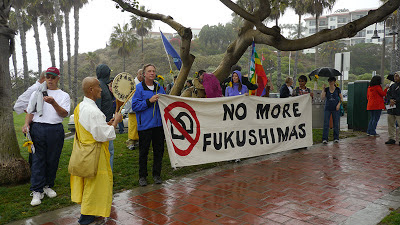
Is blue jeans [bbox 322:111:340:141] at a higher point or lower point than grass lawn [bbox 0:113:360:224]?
higher

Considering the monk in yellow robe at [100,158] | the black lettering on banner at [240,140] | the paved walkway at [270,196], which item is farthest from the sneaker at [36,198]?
the black lettering on banner at [240,140]

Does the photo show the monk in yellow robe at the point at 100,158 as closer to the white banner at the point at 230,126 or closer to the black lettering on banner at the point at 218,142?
the white banner at the point at 230,126

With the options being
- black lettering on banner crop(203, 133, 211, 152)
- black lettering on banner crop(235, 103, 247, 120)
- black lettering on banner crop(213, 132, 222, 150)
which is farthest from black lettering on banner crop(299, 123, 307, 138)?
black lettering on banner crop(203, 133, 211, 152)

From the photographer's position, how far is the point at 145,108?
537 cm

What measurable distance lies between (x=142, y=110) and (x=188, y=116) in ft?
2.93

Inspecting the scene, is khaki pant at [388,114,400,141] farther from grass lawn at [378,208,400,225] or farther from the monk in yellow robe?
the monk in yellow robe

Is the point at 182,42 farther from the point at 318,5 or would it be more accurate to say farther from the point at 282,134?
the point at 318,5

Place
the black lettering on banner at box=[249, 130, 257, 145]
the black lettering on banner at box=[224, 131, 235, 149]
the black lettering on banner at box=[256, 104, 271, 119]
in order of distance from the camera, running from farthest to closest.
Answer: the black lettering on banner at box=[256, 104, 271, 119]
the black lettering on banner at box=[249, 130, 257, 145]
the black lettering on banner at box=[224, 131, 235, 149]

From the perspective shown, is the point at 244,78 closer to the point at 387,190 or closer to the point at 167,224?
the point at 387,190

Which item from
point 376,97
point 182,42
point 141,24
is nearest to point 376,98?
point 376,97

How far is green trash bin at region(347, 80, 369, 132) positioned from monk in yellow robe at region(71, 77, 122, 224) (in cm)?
954

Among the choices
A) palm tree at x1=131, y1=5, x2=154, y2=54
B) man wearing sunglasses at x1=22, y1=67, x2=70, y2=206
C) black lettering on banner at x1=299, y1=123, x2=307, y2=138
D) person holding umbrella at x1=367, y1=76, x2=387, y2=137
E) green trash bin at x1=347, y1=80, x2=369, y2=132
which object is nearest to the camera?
man wearing sunglasses at x1=22, y1=67, x2=70, y2=206

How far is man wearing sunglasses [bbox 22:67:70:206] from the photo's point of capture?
4734mm

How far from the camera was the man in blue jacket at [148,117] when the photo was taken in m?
5.37
